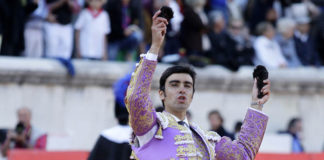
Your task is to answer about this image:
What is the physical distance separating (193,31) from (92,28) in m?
1.26

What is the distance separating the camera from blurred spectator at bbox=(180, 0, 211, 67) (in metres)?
12.5

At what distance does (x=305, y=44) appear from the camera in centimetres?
1415

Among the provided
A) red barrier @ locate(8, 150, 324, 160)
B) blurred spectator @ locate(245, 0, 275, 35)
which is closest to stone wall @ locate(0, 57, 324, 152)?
red barrier @ locate(8, 150, 324, 160)

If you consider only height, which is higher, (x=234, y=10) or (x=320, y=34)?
(x=234, y=10)

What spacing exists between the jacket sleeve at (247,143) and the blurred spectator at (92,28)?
6285 millimetres

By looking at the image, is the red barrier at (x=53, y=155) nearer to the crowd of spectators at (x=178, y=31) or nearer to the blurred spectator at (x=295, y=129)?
the crowd of spectators at (x=178, y=31)

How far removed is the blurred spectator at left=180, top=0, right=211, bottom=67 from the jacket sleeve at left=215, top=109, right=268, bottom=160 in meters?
6.54

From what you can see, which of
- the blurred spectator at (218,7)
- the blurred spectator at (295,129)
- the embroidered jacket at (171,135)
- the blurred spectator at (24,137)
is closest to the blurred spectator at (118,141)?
the blurred spectator at (24,137)

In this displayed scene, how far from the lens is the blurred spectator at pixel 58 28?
11805 millimetres

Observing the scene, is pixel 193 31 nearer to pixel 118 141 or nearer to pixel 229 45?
pixel 229 45

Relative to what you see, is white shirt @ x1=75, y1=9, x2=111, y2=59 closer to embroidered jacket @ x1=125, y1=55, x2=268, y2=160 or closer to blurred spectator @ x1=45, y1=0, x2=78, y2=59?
blurred spectator @ x1=45, y1=0, x2=78, y2=59

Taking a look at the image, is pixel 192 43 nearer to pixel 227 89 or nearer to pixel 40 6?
pixel 227 89

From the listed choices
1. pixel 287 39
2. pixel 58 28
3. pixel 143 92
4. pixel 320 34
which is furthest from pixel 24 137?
pixel 320 34

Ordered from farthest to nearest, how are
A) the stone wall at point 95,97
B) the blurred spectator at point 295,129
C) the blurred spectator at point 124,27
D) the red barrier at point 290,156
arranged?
the blurred spectator at point 295,129 → the blurred spectator at point 124,27 → the stone wall at point 95,97 → the red barrier at point 290,156
